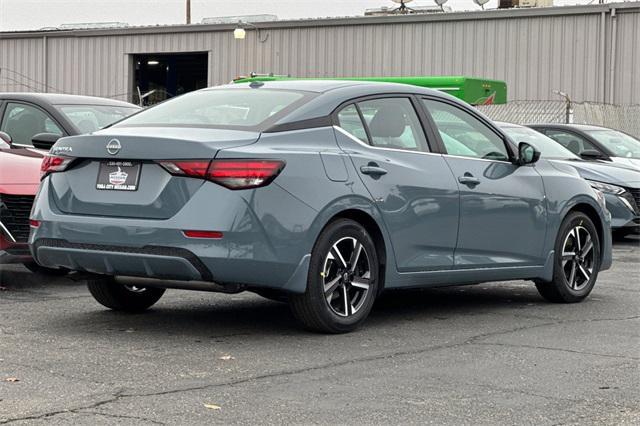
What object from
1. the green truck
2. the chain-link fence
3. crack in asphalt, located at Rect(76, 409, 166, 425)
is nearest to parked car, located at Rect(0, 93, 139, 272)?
crack in asphalt, located at Rect(76, 409, 166, 425)

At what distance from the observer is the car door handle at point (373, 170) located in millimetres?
7555

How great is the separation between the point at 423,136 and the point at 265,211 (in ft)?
5.66

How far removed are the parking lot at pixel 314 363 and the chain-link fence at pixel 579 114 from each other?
1773 cm

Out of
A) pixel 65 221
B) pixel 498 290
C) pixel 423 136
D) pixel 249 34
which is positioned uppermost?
pixel 249 34

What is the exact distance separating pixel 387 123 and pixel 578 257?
222 centimetres

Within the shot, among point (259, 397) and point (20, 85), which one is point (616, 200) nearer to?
point (259, 397)

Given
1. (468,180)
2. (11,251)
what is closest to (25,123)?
(11,251)

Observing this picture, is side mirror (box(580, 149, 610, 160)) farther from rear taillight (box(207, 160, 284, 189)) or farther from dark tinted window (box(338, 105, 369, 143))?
rear taillight (box(207, 160, 284, 189))

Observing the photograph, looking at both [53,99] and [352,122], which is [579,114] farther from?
[352,122]

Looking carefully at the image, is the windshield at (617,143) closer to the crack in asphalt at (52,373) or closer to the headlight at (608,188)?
the headlight at (608,188)

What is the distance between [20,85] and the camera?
43125 mm

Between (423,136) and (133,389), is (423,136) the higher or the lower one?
the higher one

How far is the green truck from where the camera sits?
24500mm

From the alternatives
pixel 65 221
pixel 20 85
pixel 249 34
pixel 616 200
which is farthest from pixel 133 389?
pixel 20 85
